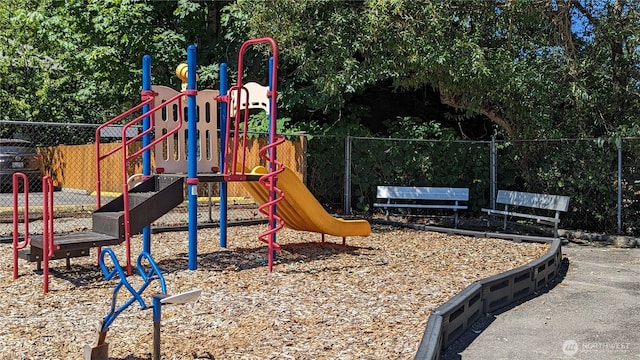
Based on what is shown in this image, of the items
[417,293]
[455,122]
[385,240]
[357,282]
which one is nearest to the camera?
[417,293]

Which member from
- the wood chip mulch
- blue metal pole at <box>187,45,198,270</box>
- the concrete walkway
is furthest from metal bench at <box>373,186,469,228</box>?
blue metal pole at <box>187,45,198,270</box>

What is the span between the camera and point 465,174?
13.2m

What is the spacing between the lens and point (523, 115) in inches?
438

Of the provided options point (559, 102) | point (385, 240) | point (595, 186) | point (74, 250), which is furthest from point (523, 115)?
point (74, 250)

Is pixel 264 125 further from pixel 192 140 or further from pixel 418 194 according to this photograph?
Answer: pixel 192 140

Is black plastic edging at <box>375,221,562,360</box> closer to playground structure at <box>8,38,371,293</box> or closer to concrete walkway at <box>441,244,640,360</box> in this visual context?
concrete walkway at <box>441,244,640,360</box>

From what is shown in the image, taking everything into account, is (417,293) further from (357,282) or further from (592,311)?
(592,311)

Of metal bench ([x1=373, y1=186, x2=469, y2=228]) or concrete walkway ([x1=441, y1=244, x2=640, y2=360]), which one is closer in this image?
concrete walkway ([x1=441, y1=244, x2=640, y2=360])

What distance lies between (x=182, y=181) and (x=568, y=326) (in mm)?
4312

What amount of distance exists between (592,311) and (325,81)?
6.09 m

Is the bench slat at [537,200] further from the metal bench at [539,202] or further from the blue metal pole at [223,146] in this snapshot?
the blue metal pole at [223,146]

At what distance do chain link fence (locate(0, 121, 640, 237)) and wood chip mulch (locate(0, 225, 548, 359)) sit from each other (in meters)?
2.49

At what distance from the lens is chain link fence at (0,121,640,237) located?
1052 centimetres

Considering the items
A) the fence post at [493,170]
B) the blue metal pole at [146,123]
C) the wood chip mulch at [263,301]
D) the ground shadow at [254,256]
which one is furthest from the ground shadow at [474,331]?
the fence post at [493,170]
